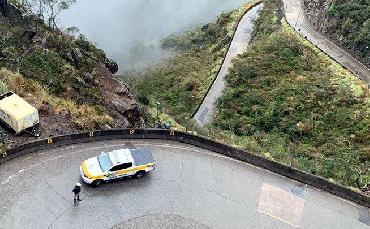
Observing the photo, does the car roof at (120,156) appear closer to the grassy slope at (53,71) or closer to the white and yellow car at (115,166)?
the white and yellow car at (115,166)

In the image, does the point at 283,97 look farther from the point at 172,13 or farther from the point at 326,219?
the point at 172,13

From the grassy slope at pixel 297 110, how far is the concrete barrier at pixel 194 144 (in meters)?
1.77

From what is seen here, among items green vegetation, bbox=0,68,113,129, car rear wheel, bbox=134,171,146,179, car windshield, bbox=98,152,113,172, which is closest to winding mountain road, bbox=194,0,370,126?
green vegetation, bbox=0,68,113,129

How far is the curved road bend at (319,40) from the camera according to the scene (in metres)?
59.2

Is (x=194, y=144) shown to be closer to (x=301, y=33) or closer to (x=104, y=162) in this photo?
(x=104, y=162)

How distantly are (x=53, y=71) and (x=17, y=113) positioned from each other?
1175 cm

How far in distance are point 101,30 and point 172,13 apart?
1760 centimetres

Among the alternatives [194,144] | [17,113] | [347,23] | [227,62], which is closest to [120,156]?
[194,144]

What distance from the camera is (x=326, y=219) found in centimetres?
3259

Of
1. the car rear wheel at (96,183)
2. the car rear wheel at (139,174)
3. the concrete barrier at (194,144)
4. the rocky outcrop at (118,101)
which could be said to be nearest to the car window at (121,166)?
the car rear wheel at (139,174)

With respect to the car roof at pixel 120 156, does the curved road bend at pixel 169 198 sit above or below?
below

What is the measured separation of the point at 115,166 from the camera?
31828 mm

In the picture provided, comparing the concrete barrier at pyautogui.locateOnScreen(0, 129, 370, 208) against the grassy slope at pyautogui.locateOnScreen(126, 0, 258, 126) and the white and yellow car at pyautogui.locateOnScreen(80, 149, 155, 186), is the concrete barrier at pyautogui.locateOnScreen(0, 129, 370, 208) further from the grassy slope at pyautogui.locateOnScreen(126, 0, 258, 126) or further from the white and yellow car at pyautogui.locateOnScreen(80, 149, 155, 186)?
the grassy slope at pyautogui.locateOnScreen(126, 0, 258, 126)

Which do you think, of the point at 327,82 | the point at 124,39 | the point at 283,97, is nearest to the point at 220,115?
the point at 283,97
